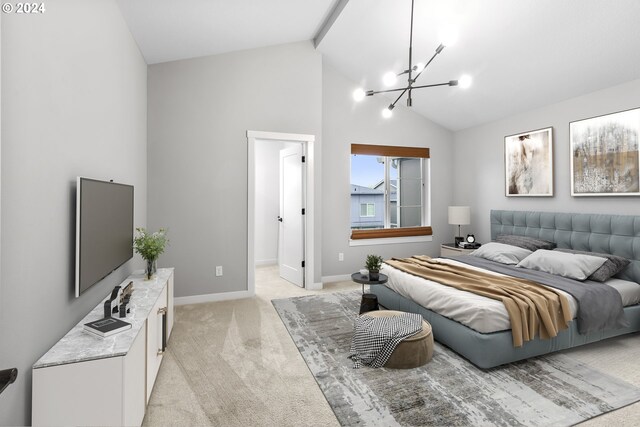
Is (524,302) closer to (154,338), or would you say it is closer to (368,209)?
(154,338)

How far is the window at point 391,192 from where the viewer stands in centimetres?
533

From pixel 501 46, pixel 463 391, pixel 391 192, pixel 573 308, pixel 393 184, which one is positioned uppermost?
pixel 501 46

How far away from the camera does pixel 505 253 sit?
3.79m

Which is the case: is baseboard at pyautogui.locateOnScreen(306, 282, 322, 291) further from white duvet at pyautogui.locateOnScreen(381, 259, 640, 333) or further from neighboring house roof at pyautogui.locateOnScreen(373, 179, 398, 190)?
neighboring house roof at pyautogui.locateOnScreen(373, 179, 398, 190)

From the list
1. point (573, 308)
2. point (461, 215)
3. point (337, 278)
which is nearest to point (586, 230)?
point (573, 308)

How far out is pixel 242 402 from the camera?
202 cm

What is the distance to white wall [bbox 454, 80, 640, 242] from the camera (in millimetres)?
3344

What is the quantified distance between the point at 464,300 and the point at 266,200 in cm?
432

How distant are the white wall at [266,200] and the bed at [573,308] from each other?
287 centimetres

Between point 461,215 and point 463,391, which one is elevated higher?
point 461,215

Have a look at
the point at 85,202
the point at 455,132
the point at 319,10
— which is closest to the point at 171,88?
the point at 319,10

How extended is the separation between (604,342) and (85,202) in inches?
160

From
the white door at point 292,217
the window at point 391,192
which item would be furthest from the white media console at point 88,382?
the window at point 391,192

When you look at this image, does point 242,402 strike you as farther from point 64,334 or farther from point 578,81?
point 578,81
